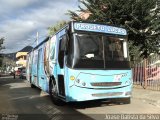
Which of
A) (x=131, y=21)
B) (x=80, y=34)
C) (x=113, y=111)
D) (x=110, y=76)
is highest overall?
(x=131, y=21)

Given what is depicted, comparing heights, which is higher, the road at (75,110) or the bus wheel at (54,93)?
the bus wheel at (54,93)

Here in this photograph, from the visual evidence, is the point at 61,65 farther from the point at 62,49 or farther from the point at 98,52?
the point at 98,52

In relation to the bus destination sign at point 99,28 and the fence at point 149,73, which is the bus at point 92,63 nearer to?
the bus destination sign at point 99,28

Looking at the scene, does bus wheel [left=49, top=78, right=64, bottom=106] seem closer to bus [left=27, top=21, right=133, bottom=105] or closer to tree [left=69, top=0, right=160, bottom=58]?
bus [left=27, top=21, right=133, bottom=105]

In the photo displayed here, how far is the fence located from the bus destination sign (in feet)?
18.1

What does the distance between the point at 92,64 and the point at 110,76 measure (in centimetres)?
81

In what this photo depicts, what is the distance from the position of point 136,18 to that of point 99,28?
856 centimetres

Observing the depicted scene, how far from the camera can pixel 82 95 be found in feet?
36.1

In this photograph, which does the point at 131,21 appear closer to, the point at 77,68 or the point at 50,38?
the point at 50,38

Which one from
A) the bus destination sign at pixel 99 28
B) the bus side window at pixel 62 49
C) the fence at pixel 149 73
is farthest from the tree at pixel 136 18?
the bus side window at pixel 62 49

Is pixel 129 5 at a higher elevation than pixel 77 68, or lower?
higher

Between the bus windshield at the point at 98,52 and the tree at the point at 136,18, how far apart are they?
25.2ft

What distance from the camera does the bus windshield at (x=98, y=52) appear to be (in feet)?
36.5

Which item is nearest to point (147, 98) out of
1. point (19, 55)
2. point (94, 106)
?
point (94, 106)
